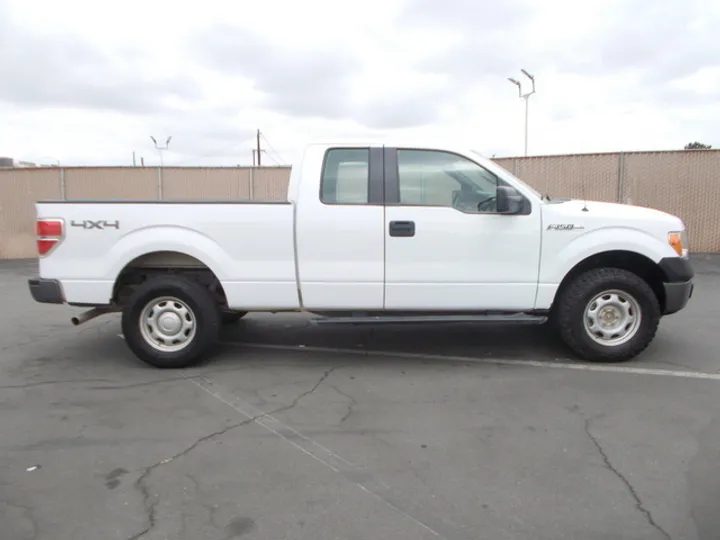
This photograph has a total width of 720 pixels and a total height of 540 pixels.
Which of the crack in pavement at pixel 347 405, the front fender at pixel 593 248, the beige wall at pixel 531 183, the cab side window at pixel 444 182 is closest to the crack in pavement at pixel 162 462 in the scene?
the crack in pavement at pixel 347 405

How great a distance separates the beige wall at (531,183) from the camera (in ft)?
40.6

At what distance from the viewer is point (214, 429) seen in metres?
3.82

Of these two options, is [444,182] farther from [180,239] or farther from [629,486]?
[629,486]

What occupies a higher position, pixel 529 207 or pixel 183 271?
pixel 529 207

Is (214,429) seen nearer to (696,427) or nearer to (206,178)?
(696,427)

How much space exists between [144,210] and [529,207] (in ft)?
11.3

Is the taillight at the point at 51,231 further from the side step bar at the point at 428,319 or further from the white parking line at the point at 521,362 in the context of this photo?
the side step bar at the point at 428,319

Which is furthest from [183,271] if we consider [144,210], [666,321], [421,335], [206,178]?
[206,178]

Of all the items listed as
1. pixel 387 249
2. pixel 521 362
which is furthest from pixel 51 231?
pixel 521 362

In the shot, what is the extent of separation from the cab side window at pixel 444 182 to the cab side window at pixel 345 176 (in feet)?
1.09

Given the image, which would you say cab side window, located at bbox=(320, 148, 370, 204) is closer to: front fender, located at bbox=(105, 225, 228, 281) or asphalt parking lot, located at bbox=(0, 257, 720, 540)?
front fender, located at bbox=(105, 225, 228, 281)

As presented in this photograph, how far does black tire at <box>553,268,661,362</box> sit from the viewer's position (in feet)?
16.2

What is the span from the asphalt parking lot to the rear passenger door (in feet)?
2.47

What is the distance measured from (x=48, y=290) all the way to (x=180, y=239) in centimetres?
131
